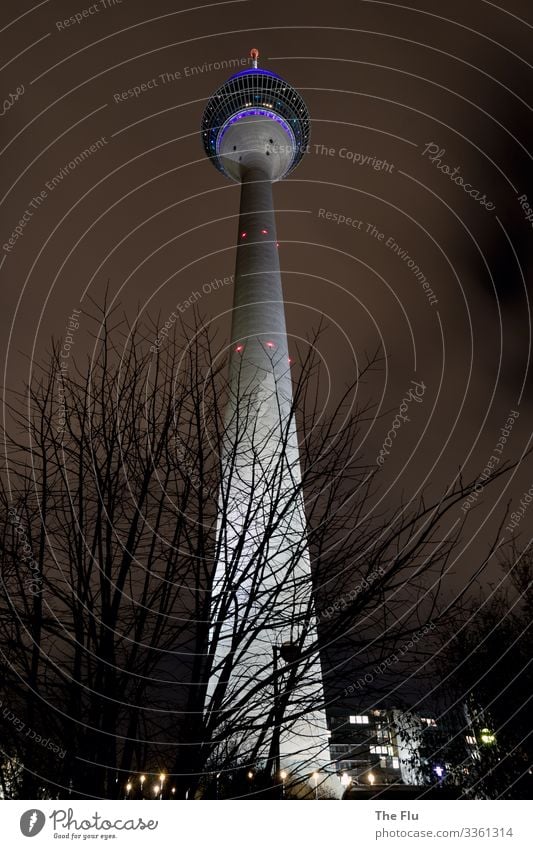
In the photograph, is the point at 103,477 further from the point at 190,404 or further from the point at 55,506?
the point at 190,404

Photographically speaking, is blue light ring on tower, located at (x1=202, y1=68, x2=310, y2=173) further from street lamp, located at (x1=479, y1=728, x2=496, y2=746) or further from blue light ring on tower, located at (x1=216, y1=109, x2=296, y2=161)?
street lamp, located at (x1=479, y1=728, x2=496, y2=746)

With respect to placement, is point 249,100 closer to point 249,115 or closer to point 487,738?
point 249,115

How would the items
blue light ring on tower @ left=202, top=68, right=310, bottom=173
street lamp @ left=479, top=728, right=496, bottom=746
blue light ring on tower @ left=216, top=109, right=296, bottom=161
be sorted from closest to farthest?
street lamp @ left=479, top=728, right=496, bottom=746 → blue light ring on tower @ left=216, top=109, right=296, bottom=161 → blue light ring on tower @ left=202, top=68, right=310, bottom=173

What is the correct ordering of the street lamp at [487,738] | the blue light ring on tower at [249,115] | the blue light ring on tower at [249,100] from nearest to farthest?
1. the street lamp at [487,738]
2. the blue light ring on tower at [249,115]
3. the blue light ring on tower at [249,100]

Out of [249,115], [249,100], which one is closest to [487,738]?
[249,115]

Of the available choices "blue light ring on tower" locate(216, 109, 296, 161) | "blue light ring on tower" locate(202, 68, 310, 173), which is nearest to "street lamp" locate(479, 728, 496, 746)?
"blue light ring on tower" locate(216, 109, 296, 161)

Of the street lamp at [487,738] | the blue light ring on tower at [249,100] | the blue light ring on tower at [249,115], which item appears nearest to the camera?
the street lamp at [487,738]

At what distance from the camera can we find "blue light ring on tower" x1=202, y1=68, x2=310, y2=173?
49.1 meters

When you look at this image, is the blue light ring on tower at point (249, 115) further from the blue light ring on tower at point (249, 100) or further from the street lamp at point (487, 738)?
the street lamp at point (487, 738)

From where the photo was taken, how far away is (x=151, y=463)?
17.0 ft

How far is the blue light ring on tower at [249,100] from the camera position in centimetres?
4909

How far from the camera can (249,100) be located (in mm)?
48875

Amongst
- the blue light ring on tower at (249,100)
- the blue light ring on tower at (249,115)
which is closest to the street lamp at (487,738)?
the blue light ring on tower at (249,115)
